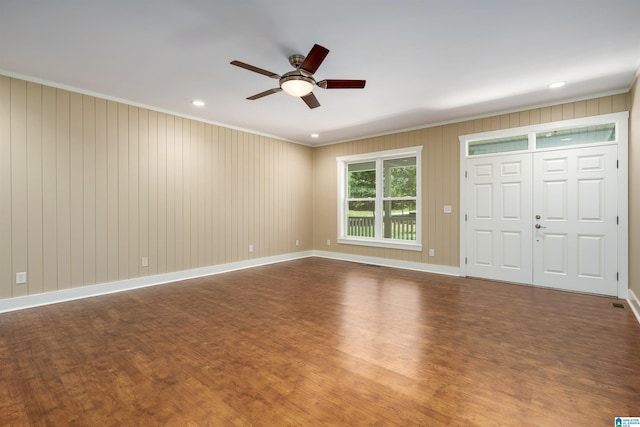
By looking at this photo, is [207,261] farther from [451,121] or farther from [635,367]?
[635,367]

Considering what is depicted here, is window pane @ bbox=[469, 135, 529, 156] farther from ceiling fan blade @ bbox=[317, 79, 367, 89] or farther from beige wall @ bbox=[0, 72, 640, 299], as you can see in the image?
ceiling fan blade @ bbox=[317, 79, 367, 89]

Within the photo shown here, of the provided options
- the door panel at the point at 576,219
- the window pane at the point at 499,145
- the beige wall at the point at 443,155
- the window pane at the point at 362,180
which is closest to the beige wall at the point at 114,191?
the window pane at the point at 362,180

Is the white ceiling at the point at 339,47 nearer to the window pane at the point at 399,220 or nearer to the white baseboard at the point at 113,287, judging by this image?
the window pane at the point at 399,220

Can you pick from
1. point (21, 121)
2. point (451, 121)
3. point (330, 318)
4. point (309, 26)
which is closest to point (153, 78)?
point (21, 121)

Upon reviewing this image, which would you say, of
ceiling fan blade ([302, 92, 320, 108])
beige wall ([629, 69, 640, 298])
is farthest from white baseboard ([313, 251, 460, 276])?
ceiling fan blade ([302, 92, 320, 108])

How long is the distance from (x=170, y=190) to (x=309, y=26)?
355 centimetres

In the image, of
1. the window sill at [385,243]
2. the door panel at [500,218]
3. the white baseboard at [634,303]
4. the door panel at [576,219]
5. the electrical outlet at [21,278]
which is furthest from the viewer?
the window sill at [385,243]

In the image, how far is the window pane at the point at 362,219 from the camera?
6707 mm

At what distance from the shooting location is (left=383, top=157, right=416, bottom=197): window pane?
604cm

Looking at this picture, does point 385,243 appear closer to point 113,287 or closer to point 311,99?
point 311,99

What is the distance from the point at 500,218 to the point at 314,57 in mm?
4016

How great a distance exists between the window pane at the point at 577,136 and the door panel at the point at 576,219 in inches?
5.4

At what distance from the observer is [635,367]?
7.39 feet

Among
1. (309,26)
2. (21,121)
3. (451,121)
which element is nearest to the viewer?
(309,26)
